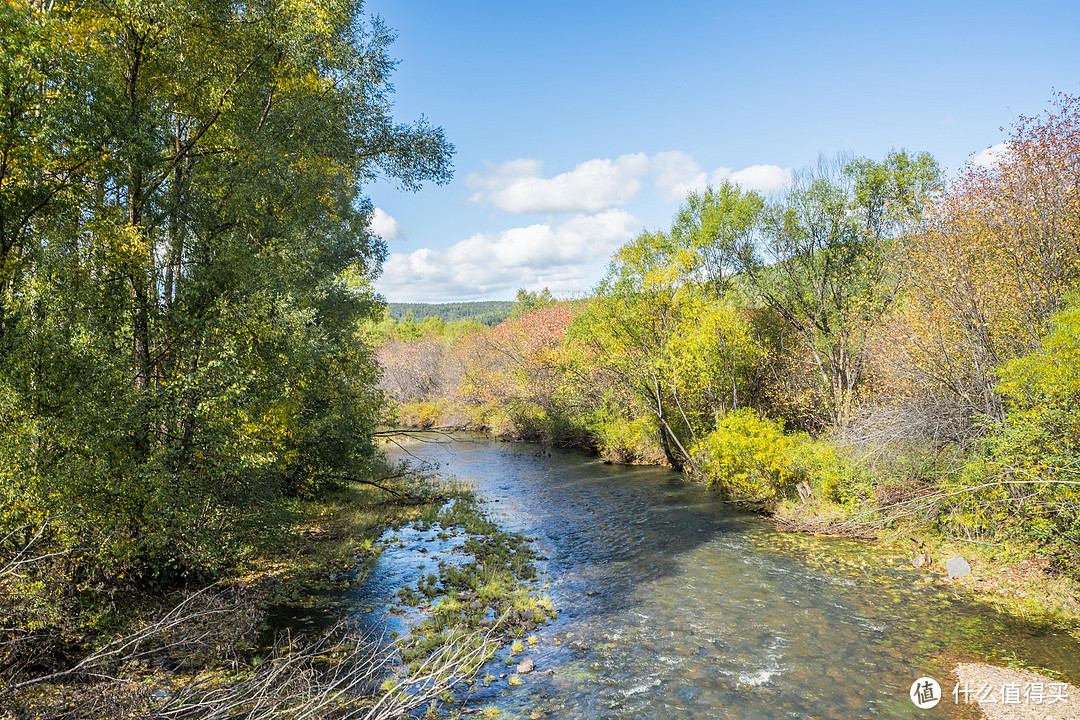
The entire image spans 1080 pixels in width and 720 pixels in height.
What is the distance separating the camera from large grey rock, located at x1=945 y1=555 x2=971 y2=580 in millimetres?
12945

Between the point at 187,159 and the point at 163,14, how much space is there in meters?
3.09

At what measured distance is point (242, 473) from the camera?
11953 mm

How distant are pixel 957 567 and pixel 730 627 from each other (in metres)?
6.50

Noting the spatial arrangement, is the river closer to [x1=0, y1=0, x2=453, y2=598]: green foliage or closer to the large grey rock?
the large grey rock

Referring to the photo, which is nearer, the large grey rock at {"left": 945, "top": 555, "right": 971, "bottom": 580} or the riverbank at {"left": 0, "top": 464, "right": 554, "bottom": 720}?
the riverbank at {"left": 0, "top": 464, "right": 554, "bottom": 720}

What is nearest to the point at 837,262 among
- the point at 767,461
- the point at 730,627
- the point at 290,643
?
the point at 767,461

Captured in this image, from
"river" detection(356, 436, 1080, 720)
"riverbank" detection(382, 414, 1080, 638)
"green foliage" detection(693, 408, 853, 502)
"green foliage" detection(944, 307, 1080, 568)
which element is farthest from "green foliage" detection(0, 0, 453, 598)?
"green foliage" detection(944, 307, 1080, 568)

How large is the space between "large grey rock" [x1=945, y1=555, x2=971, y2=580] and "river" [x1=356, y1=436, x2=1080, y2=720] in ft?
2.15

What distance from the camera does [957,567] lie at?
514 inches

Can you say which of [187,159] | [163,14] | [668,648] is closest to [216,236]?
[187,159]

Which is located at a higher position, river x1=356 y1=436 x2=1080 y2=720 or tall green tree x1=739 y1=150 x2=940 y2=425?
tall green tree x1=739 y1=150 x2=940 y2=425

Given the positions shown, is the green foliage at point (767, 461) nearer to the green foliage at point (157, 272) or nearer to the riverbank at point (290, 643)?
the riverbank at point (290, 643)

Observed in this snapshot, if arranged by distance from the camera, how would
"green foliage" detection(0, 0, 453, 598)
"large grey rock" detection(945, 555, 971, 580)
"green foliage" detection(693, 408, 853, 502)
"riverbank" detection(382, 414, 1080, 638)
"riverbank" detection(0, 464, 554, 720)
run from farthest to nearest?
1. "green foliage" detection(693, 408, 853, 502)
2. "large grey rock" detection(945, 555, 971, 580)
3. "riverbank" detection(382, 414, 1080, 638)
4. "green foliage" detection(0, 0, 453, 598)
5. "riverbank" detection(0, 464, 554, 720)

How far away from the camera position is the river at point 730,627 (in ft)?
28.6
